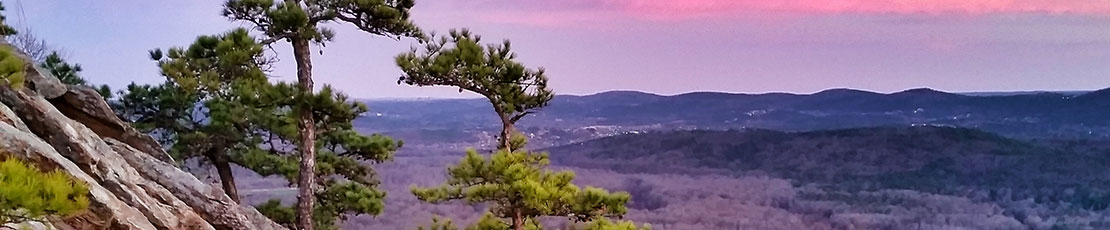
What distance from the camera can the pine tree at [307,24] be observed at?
20.5 feet

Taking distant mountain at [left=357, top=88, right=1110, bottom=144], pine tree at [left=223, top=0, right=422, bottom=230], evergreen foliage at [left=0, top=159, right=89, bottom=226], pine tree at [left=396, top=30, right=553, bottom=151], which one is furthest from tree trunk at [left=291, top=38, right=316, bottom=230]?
distant mountain at [left=357, top=88, right=1110, bottom=144]

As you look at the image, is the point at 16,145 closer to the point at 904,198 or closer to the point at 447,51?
the point at 447,51

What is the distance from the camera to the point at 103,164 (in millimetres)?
4328

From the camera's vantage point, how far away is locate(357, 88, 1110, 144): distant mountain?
90.1ft

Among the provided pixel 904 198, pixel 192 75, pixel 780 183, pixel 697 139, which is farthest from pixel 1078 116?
pixel 192 75

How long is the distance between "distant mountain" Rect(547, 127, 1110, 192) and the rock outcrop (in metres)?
21.2

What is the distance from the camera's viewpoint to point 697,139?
29.8 m

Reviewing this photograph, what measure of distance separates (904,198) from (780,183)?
435 cm

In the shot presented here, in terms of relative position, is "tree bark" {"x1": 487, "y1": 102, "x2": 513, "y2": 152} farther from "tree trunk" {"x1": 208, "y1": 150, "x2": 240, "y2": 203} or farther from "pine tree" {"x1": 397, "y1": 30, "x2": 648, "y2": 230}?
"tree trunk" {"x1": 208, "y1": 150, "x2": 240, "y2": 203}

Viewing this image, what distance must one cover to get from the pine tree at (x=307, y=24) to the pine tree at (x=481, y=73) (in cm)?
44

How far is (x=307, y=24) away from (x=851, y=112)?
28448 mm

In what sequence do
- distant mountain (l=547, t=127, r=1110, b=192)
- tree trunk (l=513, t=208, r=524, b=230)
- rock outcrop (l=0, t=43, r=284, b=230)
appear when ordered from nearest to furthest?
rock outcrop (l=0, t=43, r=284, b=230) < tree trunk (l=513, t=208, r=524, b=230) < distant mountain (l=547, t=127, r=1110, b=192)

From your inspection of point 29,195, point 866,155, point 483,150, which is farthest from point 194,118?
point 866,155

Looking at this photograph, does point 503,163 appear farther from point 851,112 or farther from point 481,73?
point 851,112
